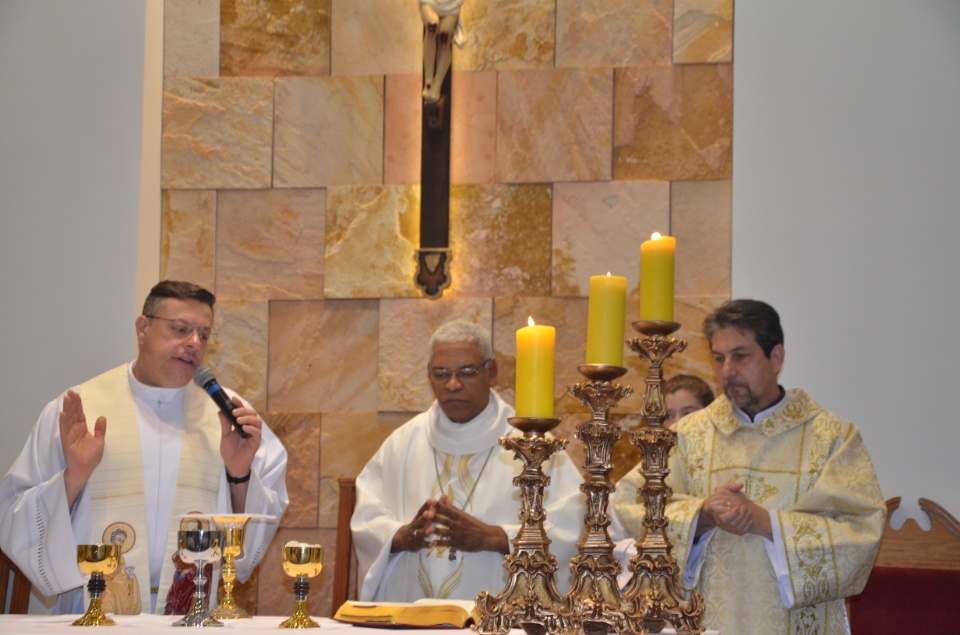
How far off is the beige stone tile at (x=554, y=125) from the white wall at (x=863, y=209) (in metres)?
0.68

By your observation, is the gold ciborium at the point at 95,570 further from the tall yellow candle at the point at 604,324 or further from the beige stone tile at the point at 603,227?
the beige stone tile at the point at 603,227

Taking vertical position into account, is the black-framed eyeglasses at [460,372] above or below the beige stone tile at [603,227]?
below

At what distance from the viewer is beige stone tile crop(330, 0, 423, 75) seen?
21.2ft

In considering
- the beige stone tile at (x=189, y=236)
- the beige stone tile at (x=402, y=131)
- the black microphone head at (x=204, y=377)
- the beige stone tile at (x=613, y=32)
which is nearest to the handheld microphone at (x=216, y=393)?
the black microphone head at (x=204, y=377)

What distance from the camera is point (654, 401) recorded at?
9.82ft

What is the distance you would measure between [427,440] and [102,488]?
4.53ft

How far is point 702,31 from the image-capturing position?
615cm

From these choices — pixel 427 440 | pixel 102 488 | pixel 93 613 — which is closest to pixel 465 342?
pixel 427 440

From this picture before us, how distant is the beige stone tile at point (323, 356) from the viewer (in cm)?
632

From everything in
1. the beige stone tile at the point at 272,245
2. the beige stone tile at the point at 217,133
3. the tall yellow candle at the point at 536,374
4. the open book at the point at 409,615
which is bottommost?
the open book at the point at 409,615

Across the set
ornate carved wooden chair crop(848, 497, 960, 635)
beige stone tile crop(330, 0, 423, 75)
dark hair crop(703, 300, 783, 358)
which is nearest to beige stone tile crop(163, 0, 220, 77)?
beige stone tile crop(330, 0, 423, 75)

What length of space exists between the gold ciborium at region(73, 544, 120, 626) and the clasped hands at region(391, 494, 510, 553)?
1453 mm

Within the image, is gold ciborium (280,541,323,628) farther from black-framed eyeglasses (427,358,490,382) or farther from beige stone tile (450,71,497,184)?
beige stone tile (450,71,497,184)

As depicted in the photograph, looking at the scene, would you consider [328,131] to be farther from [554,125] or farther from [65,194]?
[65,194]
